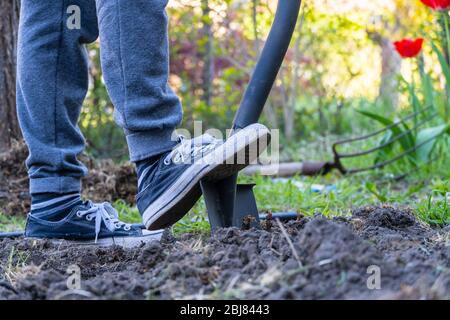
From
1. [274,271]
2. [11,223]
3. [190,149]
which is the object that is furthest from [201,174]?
[11,223]

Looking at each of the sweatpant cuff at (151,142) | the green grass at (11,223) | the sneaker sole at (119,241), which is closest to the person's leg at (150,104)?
the sweatpant cuff at (151,142)

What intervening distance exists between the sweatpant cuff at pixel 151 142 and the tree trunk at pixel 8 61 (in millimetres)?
1545

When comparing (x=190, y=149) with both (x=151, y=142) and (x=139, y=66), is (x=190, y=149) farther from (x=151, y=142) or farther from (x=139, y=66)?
(x=139, y=66)

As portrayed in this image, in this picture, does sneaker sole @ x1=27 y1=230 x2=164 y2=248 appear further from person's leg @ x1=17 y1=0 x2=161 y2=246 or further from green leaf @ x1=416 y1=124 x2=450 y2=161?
green leaf @ x1=416 y1=124 x2=450 y2=161

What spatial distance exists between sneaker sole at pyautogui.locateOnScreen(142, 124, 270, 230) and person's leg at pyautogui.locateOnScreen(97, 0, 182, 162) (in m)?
0.13

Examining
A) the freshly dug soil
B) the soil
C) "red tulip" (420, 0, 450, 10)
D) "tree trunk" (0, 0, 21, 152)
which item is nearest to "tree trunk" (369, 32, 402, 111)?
"red tulip" (420, 0, 450, 10)

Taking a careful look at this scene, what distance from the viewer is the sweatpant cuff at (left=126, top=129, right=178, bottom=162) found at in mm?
1594

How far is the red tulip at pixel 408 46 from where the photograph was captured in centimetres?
330

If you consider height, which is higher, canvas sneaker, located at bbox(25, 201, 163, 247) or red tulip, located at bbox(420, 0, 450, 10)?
red tulip, located at bbox(420, 0, 450, 10)

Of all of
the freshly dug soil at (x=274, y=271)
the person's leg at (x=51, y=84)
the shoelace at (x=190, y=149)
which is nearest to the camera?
the freshly dug soil at (x=274, y=271)

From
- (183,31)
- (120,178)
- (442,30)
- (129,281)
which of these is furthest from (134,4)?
(183,31)

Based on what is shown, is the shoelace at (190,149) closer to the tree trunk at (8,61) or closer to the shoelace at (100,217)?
the shoelace at (100,217)
